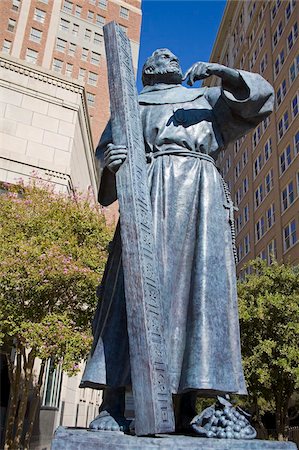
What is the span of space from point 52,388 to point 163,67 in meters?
20.3

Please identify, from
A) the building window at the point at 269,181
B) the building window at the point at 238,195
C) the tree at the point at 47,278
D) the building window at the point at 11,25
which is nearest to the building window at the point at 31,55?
the building window at the point at 11,25

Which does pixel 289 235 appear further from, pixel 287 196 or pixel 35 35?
pixel 35 35

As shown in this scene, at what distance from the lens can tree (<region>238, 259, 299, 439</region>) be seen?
61.6 feet

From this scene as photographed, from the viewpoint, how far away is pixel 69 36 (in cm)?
5772

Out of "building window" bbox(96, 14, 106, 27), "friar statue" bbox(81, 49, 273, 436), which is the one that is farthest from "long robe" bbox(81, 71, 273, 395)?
"building window" bbox(96, 14, 106, 27)

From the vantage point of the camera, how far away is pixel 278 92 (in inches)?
1703

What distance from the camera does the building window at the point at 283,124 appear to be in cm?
4053

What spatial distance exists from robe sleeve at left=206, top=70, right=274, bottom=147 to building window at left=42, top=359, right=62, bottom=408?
19085mm

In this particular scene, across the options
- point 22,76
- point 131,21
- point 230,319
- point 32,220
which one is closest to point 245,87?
point 230,319

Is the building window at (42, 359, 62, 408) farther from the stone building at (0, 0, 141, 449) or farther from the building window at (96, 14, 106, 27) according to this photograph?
the building window at (96, 14, 106, 27)

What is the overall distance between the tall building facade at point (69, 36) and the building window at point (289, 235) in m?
24.1

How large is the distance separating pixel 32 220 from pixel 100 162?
1116 centimetres

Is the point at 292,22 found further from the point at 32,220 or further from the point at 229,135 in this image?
the point at 229,135

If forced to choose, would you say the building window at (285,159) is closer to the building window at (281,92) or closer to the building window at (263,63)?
the building window at (281,92)
